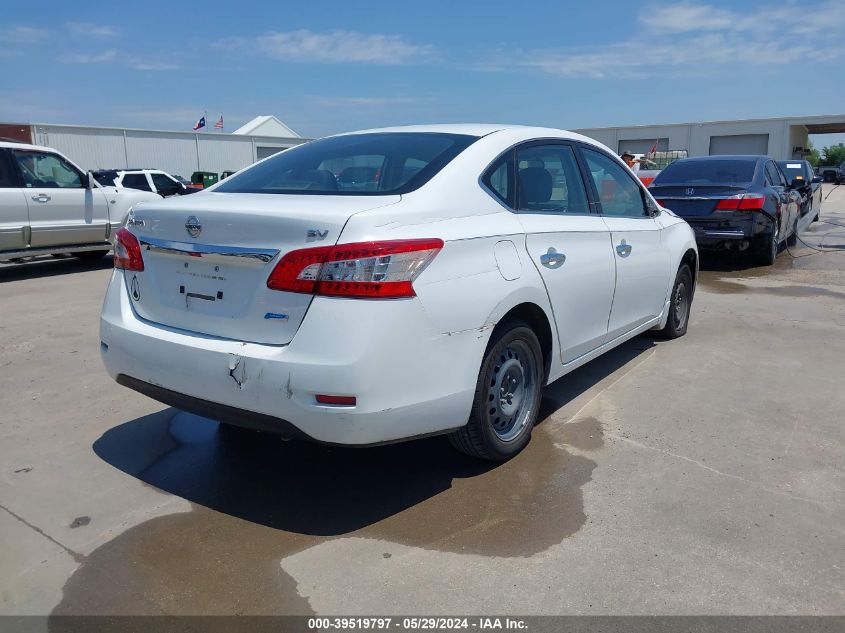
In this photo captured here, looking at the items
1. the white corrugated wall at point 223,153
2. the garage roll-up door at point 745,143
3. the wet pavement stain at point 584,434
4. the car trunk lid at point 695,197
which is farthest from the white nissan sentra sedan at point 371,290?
the garage roll-up door at point 745,143

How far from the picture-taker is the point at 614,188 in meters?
4.87

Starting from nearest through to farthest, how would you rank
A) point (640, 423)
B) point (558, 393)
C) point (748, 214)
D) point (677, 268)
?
point (640, 423), point (558, 393), point (677, 268), point (748, 214)

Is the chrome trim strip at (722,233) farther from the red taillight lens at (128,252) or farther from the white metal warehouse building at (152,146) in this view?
the white metal warehouse building at (152,146)

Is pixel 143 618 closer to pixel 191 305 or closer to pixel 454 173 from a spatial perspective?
pixel 191 305

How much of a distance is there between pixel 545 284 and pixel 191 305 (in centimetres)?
173

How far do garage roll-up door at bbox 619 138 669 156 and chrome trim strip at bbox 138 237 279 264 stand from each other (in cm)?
5198

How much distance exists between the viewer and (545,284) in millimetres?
3623

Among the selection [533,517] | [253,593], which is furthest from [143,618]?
[533,517]

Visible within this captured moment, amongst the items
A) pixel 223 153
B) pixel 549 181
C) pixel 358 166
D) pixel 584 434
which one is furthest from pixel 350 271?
pixel 223 153

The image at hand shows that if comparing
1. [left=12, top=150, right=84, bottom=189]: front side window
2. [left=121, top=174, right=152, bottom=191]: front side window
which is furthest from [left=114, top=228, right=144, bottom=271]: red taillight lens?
[left=121, top=174, right=152, bottom=191]: front side window

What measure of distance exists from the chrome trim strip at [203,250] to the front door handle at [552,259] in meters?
1.45

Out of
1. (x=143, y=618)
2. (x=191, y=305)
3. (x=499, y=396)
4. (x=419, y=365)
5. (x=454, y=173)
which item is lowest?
(x=143, y=618)

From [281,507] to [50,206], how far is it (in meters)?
8.48

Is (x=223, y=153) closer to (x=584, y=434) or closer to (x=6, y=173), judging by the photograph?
(x=6, y=173)
